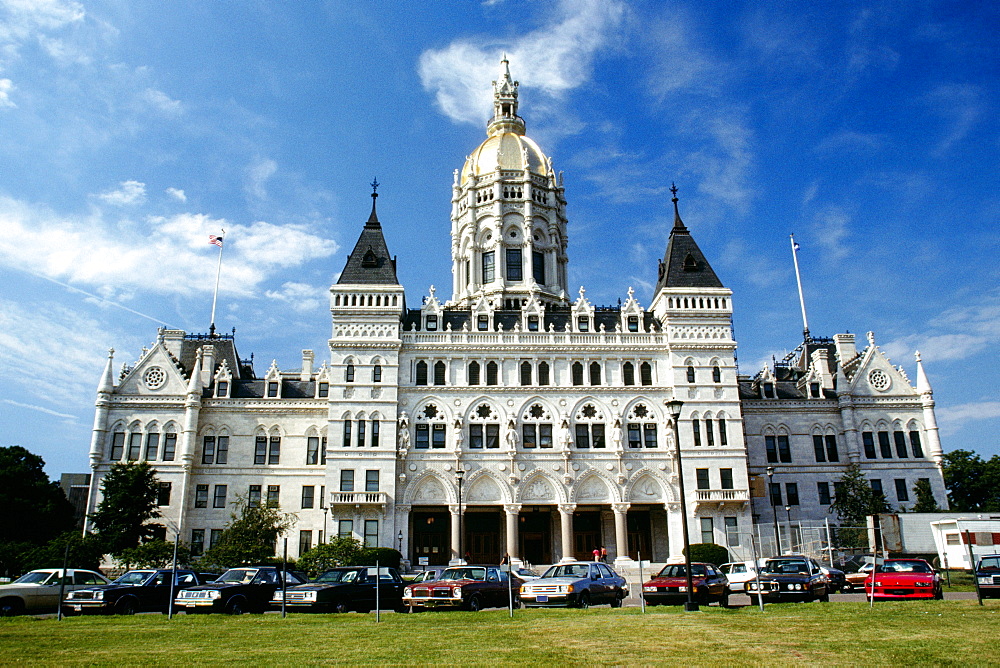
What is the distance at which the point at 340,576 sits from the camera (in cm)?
2819

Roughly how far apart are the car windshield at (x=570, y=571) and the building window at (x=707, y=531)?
96.8 feet

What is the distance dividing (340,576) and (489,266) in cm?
4730

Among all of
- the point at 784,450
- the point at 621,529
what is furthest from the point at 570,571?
the point at 784,450

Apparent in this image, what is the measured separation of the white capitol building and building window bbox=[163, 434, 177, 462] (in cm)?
21

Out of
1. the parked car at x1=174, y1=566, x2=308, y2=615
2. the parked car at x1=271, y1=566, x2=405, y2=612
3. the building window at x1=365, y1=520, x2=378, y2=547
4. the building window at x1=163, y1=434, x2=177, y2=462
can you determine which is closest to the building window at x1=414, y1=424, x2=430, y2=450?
the building window at x1=365, y1=520, x2=378, y2=547

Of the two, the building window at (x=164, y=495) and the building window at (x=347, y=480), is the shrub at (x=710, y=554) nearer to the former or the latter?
the building window at (x=347, y=480)

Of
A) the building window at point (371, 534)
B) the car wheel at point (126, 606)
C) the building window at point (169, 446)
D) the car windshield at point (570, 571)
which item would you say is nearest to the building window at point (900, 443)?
the building window at point (371, 534)

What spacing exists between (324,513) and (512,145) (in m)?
40.3

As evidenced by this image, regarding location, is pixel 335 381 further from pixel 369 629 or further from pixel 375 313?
pixel 369 629

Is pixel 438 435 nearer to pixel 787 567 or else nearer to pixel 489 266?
pixel 489 266

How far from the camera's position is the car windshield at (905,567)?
90.2 feet

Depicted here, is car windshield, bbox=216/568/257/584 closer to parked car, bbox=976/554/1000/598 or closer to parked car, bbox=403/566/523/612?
parked car, bbox=403/566/523/612

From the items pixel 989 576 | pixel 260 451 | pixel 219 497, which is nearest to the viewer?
pixel 989 576

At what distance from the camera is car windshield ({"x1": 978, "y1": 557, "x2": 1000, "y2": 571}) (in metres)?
26.2
